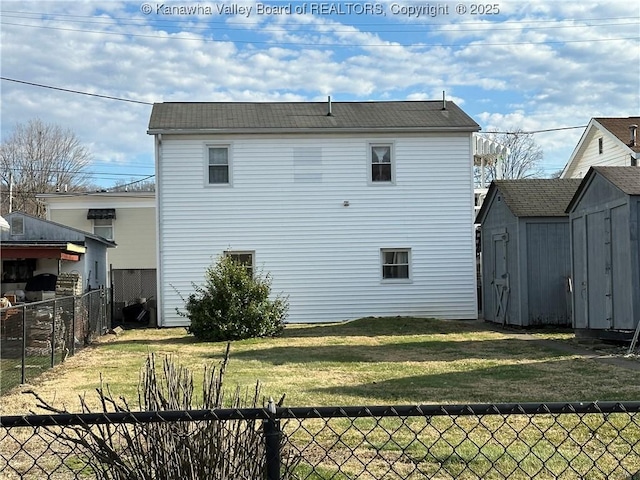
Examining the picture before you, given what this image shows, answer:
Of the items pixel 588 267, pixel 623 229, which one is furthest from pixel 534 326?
pixel 623 229

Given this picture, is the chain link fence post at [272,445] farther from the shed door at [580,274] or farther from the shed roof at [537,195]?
the shed roof at [537,195]

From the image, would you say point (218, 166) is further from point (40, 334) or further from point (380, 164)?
point (40, 334)

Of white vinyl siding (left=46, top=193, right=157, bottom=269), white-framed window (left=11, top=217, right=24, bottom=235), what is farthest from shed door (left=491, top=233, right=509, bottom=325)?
white vinyl siding (left=46, top=193, right=157, bottom=269)

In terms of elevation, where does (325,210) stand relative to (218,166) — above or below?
below

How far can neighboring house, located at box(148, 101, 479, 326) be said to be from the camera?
21.6 m

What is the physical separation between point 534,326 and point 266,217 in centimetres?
820

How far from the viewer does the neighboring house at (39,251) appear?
730 inches

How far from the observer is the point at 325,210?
22.0 meters

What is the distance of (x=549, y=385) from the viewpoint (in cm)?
947

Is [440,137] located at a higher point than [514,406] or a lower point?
higher

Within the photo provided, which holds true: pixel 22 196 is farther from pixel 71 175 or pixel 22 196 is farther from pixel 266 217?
pixel 266 217

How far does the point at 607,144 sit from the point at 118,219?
66.1 feet

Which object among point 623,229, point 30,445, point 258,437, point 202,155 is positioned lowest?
point 30,445

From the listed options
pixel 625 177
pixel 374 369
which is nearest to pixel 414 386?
pixel 374 369
